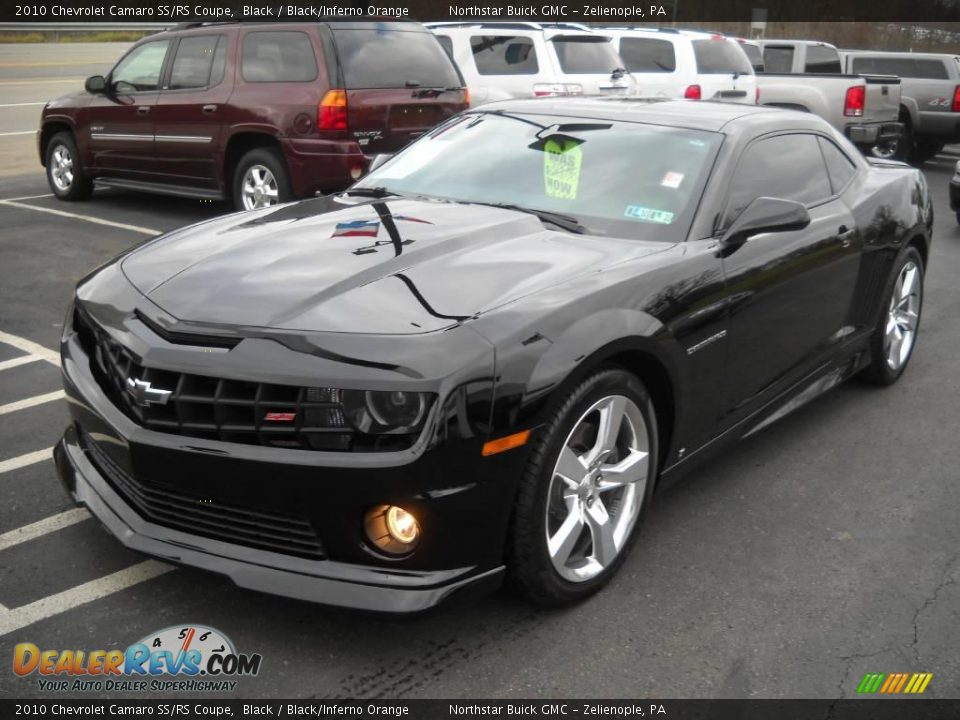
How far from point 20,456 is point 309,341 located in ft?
6.95

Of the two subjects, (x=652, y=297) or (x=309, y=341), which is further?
(x=652, y=297)

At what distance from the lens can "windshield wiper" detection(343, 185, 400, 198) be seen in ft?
14.9

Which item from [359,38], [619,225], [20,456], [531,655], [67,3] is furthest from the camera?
[67,3]

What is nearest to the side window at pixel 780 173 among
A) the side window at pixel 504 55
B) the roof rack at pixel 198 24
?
the roof rack at pixel 198 24

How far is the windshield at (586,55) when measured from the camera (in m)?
13.0

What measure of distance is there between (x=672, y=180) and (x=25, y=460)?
287 centimetres

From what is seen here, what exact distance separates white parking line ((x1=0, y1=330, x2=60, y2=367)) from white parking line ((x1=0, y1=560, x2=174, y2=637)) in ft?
8.24

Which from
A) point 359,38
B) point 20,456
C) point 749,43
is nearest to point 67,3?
point 749,43

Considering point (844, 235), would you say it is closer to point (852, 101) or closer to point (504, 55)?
point (504, 55)

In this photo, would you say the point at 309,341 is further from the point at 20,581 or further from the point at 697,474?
the point at 697,474

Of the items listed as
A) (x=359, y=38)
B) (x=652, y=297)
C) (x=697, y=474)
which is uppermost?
(x=359, y=38)
